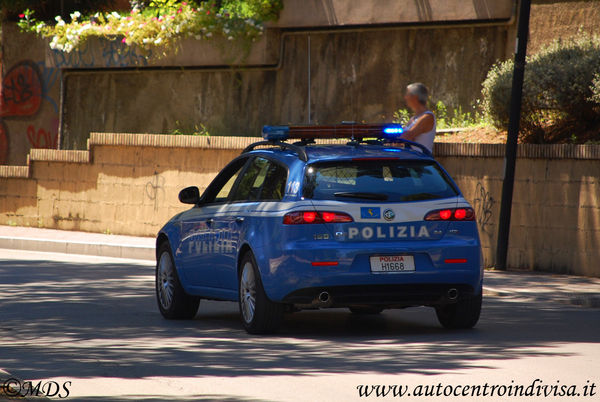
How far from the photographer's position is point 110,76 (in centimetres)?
2825

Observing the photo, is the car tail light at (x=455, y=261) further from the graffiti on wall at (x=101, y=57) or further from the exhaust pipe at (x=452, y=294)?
the graffiti on wall at (x=101, y=57)

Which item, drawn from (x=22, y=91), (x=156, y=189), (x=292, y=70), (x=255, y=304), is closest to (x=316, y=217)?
(x=255, y=304)

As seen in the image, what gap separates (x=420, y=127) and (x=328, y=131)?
350 centimetres

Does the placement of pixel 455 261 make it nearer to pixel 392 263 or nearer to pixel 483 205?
pixel 392 263

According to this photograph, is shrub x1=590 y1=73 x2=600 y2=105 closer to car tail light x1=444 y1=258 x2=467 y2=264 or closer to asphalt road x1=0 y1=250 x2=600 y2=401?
asphalt road x1=0 y1=250 x2=600 y2=401

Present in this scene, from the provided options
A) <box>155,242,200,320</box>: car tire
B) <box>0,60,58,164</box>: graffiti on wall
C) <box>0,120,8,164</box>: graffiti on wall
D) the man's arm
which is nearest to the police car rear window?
<box>155,242,200,320</box>: car tire

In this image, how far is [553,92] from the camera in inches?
690

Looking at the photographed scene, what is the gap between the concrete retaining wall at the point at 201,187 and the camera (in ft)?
52.5

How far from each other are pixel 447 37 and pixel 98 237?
7.46 meters

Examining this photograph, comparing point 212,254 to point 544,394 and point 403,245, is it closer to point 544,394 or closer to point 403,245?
point 403,245

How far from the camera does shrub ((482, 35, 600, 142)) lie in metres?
17.4

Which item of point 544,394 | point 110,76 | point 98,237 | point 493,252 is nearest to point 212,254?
point 544,394

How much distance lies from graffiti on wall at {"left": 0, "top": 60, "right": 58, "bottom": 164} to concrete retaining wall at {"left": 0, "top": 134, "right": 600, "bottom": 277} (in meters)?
5.38

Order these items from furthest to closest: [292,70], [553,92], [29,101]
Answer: [29,101] < [292,70] < [553,92]
